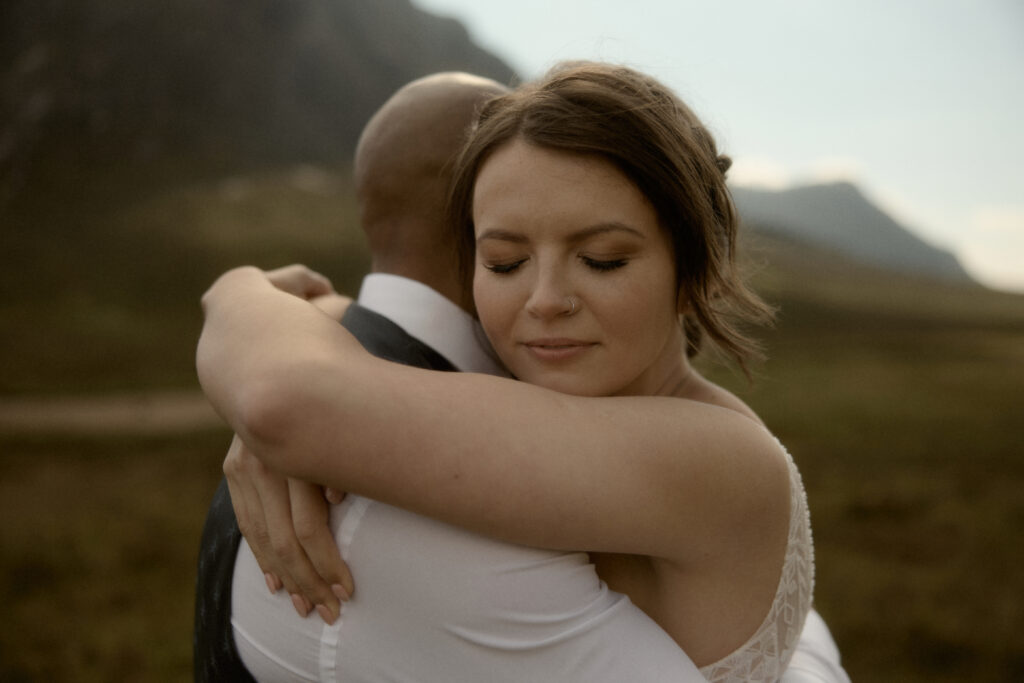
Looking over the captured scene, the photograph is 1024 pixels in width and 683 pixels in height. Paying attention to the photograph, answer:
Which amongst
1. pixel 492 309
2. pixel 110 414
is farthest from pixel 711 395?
pixel 110 414

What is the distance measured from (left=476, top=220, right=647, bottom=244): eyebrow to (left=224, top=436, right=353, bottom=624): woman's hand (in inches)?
27.7

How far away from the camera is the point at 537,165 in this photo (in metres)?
1.80

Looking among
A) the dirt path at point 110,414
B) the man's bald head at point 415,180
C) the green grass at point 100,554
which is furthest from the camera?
the dirt path at point 110,414

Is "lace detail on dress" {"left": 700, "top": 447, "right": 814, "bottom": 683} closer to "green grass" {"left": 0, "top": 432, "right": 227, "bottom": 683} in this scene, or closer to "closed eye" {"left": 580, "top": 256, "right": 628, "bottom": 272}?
"closed eye" {"left": 580, "top": 256, "right": 628, "bottom": 272}

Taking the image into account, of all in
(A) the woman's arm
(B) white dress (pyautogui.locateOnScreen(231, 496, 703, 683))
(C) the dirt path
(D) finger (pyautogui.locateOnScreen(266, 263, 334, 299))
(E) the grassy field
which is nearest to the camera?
(A) the woman's arm

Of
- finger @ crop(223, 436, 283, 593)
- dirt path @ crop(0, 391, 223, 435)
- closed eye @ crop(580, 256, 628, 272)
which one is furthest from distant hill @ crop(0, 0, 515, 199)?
closed eye @ crop(580, 256, 628, 272)

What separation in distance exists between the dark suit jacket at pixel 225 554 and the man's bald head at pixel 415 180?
300 millimetres

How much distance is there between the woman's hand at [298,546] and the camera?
160cm

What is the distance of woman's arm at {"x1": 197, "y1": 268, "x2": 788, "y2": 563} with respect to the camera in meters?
1.45

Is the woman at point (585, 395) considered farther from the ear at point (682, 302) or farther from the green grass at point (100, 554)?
the green grass at point (100, 554)

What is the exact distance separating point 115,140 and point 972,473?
1760 inches

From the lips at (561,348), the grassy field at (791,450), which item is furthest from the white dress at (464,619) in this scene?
the grassy field at (791,450)

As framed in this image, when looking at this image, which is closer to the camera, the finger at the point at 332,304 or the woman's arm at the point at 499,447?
the woman's arm at the point at 499,447

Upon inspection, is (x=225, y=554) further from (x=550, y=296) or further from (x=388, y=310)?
(x=550, y=296)
